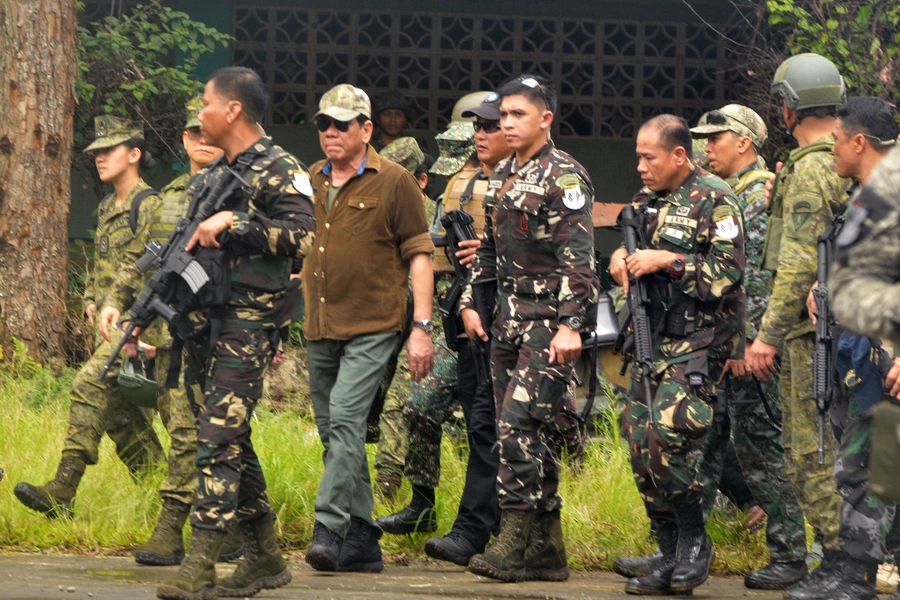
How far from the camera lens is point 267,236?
4.90m

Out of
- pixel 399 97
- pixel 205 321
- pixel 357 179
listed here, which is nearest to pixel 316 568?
pixel 205 321

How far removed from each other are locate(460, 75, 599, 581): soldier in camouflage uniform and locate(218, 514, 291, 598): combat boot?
87 cm

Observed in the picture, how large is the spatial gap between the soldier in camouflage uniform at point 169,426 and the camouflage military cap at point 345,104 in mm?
809

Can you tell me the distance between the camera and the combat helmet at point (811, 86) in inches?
224

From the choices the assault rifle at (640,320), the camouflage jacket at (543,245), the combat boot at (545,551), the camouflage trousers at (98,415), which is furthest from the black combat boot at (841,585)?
the camouflage trousers at (98,415)

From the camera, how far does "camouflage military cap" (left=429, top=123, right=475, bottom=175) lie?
6.94m

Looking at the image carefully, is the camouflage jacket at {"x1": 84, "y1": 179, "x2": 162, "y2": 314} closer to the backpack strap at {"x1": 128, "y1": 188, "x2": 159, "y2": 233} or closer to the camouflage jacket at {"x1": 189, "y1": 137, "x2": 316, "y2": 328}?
the backpack strap at {"x1": 128, "y1": 188, "x2": 159, "y2": 233}

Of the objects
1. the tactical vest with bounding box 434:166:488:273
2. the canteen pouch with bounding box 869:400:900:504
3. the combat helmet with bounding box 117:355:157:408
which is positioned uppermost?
the tactical vest with bounding box 434:166:488:273

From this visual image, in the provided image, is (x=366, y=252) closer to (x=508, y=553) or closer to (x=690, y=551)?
(x=508, y=553)

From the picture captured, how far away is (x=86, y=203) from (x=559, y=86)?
15.1 ft

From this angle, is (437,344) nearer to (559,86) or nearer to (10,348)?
(10,348)

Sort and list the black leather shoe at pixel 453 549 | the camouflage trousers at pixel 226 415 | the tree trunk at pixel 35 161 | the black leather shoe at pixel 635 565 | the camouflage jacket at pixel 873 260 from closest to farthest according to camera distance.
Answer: the camouflage jacket at pixel 873 260 < the camouflage trousers at pixel 226 415 < the black leather shoe at pixel 635 565 < the black leather shoe at pixel 453 549 < the tree trunk at pixel 35 161

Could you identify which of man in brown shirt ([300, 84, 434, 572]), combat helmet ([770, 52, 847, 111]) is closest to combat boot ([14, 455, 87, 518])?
man in brown shirt ([300, 84, 434, 572])

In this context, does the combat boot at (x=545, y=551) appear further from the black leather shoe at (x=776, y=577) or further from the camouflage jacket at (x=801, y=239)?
A: the camouflage jacket at (x=801, y=239)
